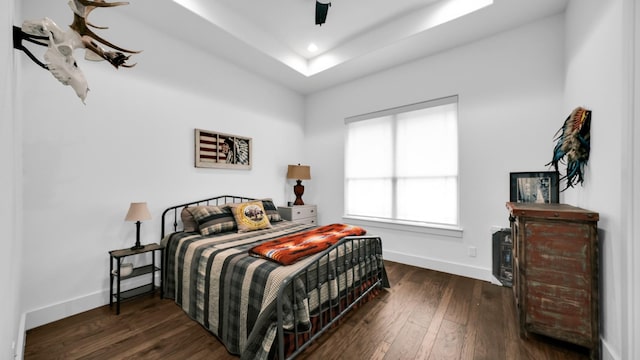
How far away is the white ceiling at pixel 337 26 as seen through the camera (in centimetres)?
252

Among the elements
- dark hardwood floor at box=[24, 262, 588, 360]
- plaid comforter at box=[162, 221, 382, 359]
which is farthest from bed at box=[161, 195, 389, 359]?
dark hardwood floor at box=[24, 262, 588, 360]

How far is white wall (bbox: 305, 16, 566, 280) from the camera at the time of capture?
261cm

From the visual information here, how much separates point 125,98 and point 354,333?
3.13 metres

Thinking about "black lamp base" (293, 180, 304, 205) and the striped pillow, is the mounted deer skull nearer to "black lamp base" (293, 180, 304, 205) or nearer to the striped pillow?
the striped pillow

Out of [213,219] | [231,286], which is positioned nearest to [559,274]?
[231,286]

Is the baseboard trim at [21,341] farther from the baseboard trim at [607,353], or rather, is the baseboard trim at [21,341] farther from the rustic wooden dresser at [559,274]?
the baseboard trim at [607,353]

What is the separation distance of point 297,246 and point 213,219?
1.24 m

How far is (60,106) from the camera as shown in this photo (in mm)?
2141

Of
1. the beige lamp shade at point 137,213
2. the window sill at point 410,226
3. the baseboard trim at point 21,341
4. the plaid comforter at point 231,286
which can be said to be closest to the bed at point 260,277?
the plaid comforter at point 231,286

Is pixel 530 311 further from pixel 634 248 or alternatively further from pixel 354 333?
pixel 354 333

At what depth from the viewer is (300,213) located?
13.4ft

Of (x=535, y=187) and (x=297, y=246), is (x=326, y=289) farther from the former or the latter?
(x=535, y=187)

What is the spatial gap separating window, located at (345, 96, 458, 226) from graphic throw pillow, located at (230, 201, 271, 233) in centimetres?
168

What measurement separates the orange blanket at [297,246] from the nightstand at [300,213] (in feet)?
4.89
